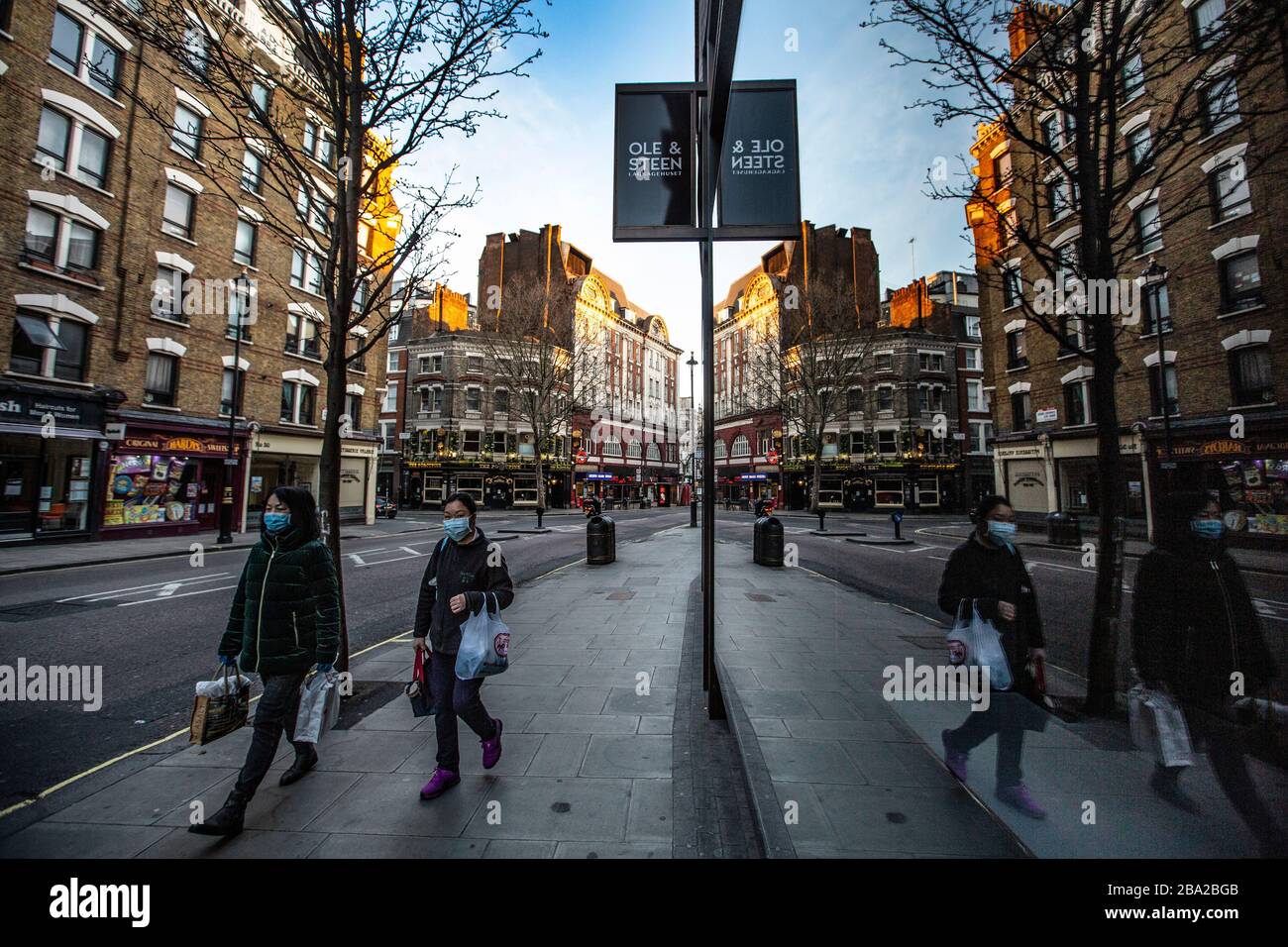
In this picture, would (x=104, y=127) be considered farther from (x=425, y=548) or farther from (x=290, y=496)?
(x=290, y=496)

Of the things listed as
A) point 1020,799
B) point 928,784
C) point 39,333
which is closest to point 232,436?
point 39,333

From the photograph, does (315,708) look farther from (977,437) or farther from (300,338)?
(977,437)

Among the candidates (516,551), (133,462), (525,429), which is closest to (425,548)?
(516,551)

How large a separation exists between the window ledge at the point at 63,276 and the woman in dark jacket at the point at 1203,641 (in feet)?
77.2

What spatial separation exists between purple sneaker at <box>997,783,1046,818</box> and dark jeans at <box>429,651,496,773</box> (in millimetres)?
2942

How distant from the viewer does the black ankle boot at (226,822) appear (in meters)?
2.44

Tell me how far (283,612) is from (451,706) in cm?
113

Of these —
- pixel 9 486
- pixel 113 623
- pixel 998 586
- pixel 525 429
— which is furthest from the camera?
pixel 525 429

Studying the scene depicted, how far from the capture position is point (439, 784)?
9.27 ft

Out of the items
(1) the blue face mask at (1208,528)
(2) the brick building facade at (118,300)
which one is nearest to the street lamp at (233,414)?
(2) the brick building facade at (118,300)

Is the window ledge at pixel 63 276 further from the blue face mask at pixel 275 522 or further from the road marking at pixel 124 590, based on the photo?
the blue face mask at pixel 275 522

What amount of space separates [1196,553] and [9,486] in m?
23.5

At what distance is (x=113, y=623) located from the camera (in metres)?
6.69

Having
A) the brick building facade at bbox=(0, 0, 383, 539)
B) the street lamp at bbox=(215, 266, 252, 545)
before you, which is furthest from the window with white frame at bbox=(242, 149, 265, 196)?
the street lamp at bbox=(215, 266, 252, 545)
